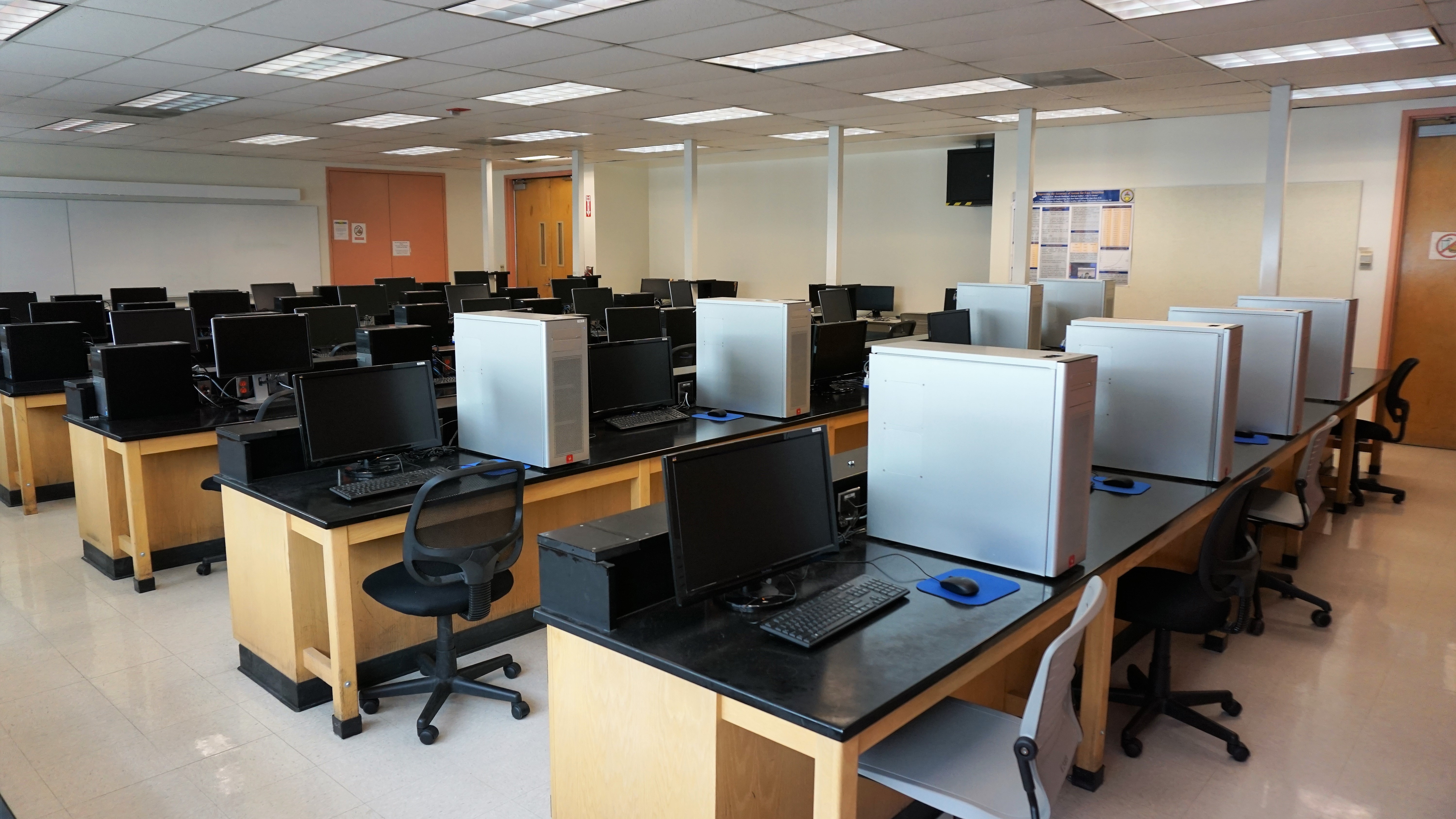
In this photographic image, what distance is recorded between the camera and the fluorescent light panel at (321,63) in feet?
18.3

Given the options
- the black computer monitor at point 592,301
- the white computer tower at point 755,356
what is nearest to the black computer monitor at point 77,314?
the black computer monitor at point 592,301

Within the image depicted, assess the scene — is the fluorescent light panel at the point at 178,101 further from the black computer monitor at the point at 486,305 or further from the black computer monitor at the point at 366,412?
the black computer monitor at the point at 366,412

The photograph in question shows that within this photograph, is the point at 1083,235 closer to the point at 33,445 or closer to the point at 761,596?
the point at 761,596

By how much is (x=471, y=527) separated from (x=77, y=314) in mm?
6449

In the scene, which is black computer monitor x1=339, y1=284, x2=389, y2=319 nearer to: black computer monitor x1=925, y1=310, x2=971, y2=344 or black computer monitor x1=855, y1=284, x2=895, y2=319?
black computer monitor x1=855, y1=284, x2=895, y2=319

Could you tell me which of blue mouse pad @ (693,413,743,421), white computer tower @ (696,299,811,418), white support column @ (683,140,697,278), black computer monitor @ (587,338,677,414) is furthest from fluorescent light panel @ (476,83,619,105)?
blue mouse pad @ (693,413,743,421)

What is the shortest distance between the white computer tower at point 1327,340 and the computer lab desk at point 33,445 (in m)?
6.82

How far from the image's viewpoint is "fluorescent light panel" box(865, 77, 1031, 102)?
6.57 meters

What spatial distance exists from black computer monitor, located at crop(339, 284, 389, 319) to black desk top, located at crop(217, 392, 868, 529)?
599cm

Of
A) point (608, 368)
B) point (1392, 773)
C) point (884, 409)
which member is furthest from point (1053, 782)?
point (608, 368)

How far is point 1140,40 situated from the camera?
16.9 feet

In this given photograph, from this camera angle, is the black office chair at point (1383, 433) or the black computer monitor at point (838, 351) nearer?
the black computer monitor at point (838, 351)

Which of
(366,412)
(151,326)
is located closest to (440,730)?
(366,412)

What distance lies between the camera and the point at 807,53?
5.62m
